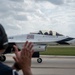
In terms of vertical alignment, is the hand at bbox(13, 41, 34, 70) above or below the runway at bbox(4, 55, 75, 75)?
above

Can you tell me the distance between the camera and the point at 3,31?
258cm

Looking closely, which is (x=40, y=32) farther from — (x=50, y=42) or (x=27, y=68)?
(x=27, y=68)

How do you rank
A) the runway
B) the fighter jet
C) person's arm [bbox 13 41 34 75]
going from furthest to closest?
the fighter jet < the runway < person's arm [bbox 13 41 34 75]

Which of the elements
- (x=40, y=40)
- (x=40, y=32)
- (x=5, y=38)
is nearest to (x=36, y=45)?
(x=40, y=40)

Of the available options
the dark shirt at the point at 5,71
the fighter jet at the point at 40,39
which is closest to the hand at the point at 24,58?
the dark shirt at the point at 5,71

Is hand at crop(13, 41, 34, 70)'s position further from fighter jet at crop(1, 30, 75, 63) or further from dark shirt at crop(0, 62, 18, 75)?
fighter jet at crop(1, 30, 75, 63)

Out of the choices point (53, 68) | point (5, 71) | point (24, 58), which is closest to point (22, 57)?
point (24, 58)

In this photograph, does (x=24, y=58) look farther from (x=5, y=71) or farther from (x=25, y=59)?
(x=5, y=71)

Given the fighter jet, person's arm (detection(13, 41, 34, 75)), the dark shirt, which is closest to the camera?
the dark shirt

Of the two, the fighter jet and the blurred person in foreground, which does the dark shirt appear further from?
the fighter jet

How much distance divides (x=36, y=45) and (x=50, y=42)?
1.80 meters

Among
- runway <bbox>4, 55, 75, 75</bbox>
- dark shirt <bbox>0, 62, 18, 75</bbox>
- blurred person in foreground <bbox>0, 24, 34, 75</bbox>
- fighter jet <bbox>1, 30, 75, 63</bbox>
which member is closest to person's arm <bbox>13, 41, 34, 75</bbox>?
blurred person in foreground <bbox>0, 24, 34, 75</bbox>

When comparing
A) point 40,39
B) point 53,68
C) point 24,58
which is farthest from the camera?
point 40,39

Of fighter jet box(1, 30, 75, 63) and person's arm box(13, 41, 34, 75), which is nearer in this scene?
person's arm box(13, 41, 34, 75)
